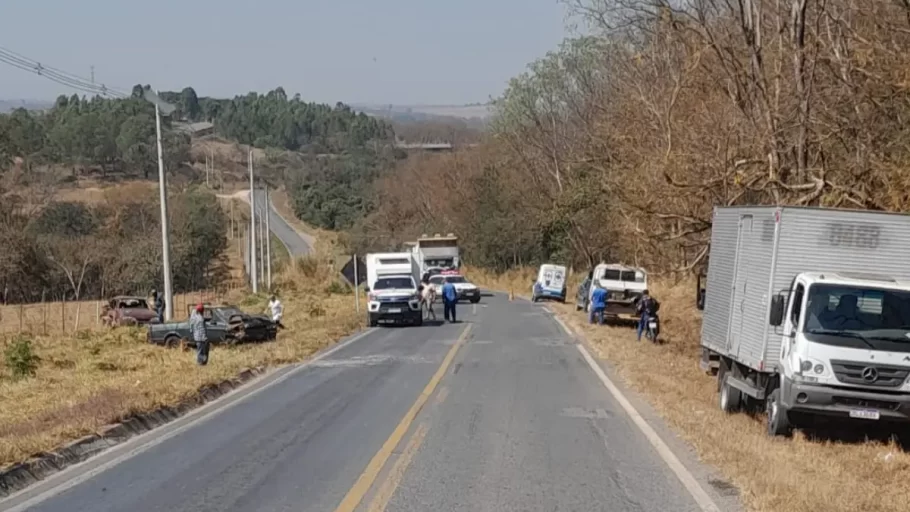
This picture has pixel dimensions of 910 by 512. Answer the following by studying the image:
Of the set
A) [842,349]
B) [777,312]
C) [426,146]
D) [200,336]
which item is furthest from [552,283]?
[426,146]

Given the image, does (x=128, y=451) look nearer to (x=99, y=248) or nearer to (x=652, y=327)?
(x=652, y=327)

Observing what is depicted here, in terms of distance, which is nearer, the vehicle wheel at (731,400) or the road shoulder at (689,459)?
the road shoulder at (689,459)

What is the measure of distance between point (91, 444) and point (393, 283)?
2663cm

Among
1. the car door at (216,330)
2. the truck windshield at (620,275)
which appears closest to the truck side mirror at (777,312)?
the car door at (216,330)

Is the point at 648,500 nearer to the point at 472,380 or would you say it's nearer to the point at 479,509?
the point at 479,509

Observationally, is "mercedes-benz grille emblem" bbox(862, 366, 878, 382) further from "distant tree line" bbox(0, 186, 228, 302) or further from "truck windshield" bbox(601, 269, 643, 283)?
"distant tree line" bbox(0, 186, 228, 302)

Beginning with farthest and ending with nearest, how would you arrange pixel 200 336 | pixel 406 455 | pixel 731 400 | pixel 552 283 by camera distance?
1. pixel 552 283
2. pixel 200 336
3. pixel 731 400
4. pixel 406 455

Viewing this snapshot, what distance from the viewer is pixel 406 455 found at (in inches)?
473

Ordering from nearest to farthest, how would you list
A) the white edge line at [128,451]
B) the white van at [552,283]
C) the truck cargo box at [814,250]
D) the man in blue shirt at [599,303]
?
the white edge line at [128,451] < the truck cargo box at [814,250] < the man in blue shirt at [599,303] < the white van at [552,283]

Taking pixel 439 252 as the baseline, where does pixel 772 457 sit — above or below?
above

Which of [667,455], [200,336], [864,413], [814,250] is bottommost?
[200,336]

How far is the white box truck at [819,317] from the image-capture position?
43.8 ft

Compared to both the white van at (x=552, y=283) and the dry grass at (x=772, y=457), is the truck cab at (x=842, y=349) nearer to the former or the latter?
the dry grass at (x=772, y=457)

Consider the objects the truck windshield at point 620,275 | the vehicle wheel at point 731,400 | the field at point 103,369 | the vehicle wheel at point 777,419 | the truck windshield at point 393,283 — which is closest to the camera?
the vehicle wheel at point 777,419
